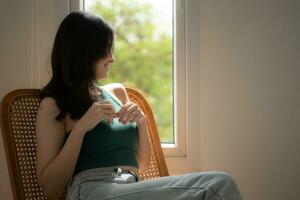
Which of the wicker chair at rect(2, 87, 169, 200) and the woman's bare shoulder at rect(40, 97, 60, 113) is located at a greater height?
the woman's bare shoulder at rect(40, 97, 60, 113)

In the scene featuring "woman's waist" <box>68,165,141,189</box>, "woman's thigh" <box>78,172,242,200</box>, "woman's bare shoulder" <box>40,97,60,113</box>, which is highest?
"woman's bare shoulder" <box>40,97,60,113</box>

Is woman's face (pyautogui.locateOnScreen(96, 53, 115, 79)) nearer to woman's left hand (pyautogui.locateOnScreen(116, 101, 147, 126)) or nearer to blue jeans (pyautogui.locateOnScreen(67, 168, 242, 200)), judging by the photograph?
woman's left hand (pyautogui.locateOnScreen(116, 101, 147, 126))

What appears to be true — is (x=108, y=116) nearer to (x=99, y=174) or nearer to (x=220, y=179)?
(x=99, y=174)

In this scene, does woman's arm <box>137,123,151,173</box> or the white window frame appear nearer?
woman's arm <box>137,123,151,173</box>

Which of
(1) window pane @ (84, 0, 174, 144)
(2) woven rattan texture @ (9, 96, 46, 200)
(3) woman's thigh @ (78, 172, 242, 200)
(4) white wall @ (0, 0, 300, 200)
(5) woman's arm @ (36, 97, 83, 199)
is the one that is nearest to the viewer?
(3) woman's thigh @ (78, 172, 242, 200)

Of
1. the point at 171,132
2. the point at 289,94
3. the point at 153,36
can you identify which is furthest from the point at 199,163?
the point at 153,36

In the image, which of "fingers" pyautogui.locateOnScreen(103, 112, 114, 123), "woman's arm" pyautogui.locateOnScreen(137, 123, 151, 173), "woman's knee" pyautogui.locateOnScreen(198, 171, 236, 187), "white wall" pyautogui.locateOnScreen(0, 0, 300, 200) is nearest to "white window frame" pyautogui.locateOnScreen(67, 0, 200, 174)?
"white wall" pyautogui.locateOnScreen(0, 0, 300, 200)

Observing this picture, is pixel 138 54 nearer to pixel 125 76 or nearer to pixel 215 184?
pixel 125 76

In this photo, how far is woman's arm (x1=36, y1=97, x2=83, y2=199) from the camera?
1.13m

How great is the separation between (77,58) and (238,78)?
28.3 inches

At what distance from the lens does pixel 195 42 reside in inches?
63.6

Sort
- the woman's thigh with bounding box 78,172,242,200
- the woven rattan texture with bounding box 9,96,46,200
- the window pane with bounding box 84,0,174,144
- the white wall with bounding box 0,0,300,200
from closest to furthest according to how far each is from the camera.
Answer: the woman's thigh with bounding box 78,172,242,200, the woven rattan texture with bounding box 9,96,46,200, the white wall with bounding box 0,0,300,200, the window pane with bounding box 84,0,174,144

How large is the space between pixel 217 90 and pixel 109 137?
1.97 feet

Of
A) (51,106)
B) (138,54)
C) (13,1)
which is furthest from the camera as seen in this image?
(138,54)
